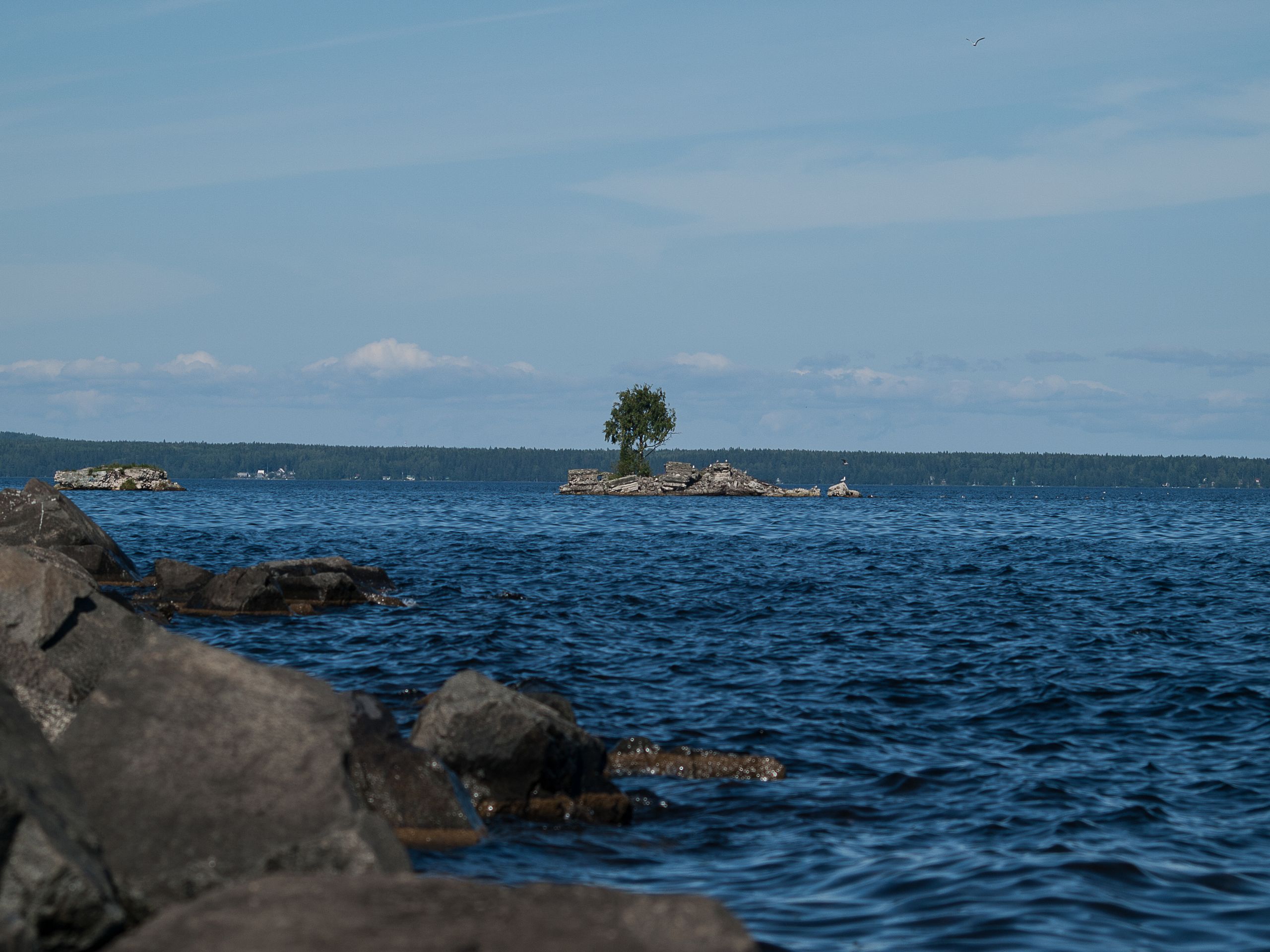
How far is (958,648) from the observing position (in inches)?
900

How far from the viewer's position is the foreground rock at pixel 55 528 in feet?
97.7

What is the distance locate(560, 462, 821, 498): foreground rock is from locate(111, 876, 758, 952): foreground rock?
13993 cm

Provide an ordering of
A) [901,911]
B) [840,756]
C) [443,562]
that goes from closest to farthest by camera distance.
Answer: [901,911], [840,756], [443,562]

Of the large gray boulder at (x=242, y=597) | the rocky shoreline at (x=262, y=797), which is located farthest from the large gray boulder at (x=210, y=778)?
the large gray boulder at (x=242, y=597)

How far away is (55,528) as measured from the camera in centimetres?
3038

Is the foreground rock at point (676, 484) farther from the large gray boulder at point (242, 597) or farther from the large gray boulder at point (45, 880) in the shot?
the large gray boulder at point (45, 880)

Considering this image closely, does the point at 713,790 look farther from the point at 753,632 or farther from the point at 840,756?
the point at 753,632

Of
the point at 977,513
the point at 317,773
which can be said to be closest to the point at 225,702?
the point at 317,773

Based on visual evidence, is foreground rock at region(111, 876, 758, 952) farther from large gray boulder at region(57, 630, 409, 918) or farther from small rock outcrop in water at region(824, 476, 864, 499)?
small rock outcrop in water at region(824, 476, 864, 499)

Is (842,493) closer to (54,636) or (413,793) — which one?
(54,636)

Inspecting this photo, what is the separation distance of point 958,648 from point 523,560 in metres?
24.8

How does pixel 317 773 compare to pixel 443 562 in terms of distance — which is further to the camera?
pixel 443 562

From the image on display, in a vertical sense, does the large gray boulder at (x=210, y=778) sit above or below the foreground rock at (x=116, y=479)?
above

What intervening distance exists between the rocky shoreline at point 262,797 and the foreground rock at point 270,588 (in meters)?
12.5
